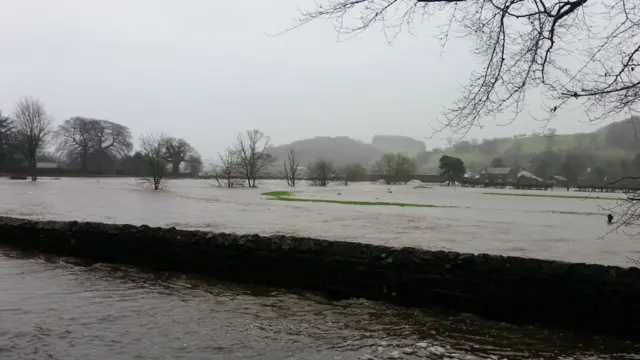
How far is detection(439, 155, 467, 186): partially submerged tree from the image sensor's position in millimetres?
113938

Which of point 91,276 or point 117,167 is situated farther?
point 117,167

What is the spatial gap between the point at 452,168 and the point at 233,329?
113030mm

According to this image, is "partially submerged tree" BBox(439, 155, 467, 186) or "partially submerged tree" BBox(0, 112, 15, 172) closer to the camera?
"partially submerged tree" BBox(0, 112, 15, 172)

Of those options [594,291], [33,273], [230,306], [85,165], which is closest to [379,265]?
[230,306]

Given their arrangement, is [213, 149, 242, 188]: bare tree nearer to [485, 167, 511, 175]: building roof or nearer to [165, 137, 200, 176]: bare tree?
[165, 137, 200, 176]: bare tree

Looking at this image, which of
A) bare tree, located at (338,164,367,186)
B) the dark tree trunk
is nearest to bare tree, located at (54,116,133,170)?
the dark tree trunk

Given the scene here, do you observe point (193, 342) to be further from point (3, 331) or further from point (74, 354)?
point (3, 331)

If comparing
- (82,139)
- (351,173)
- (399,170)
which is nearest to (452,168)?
(399,170)

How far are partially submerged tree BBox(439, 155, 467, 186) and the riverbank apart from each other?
10842cm

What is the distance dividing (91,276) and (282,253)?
3.87m

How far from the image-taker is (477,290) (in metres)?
7.88

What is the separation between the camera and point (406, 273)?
8.34 m

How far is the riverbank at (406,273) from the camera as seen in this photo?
714cm

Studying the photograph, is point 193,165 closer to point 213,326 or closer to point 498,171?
point 498,171
